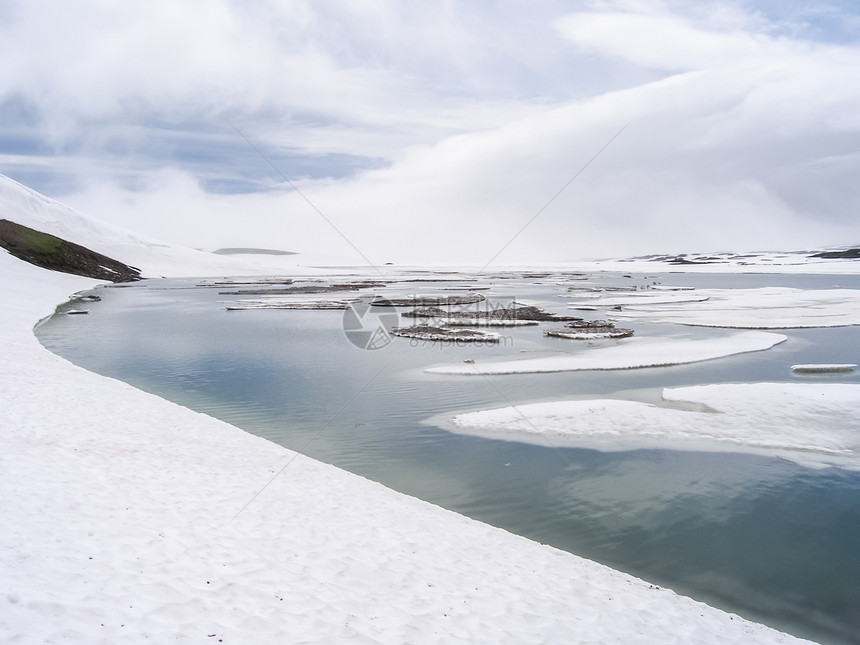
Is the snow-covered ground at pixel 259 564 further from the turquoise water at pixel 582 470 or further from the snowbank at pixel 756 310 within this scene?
the snowbank at pixel 756 310

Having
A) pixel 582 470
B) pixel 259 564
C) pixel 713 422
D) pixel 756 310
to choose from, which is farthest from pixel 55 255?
pixel 259 564

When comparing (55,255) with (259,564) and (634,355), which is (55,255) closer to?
(634,355)

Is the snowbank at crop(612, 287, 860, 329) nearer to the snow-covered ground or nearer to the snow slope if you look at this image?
the snow-covered ground

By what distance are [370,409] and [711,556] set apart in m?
9.89

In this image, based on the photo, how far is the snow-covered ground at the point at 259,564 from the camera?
549 cm

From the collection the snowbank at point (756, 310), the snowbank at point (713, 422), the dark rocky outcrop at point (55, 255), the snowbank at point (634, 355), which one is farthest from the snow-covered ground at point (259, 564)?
the dark rocky outcrop at point (55, 255)

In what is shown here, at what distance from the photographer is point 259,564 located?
22.4ft

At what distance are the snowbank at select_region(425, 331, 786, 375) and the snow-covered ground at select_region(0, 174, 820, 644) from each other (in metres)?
11.1

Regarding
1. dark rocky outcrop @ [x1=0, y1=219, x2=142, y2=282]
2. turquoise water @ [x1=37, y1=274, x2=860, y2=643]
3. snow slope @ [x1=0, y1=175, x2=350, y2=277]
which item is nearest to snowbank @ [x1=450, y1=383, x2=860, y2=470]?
turquoise water @ [x1=37, y1=274, x2=860, y2=643]

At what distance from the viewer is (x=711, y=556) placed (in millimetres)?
8453

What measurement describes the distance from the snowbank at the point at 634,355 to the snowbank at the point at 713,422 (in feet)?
16.3

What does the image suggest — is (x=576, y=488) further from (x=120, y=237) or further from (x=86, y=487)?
(x=120, y=237)

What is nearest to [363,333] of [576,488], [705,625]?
[576,488]

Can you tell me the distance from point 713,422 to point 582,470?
4519mm
